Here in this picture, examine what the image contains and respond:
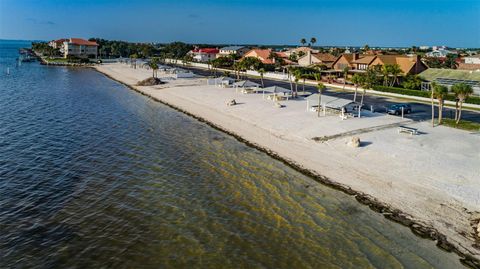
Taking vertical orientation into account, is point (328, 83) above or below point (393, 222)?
above

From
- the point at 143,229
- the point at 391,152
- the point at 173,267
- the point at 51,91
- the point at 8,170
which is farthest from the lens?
the point at 51,91

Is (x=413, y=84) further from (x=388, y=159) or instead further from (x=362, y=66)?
(x=388, y=159)

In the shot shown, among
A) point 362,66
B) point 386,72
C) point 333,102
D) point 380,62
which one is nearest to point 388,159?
point 333,102

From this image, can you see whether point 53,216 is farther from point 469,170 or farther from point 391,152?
point 469,170

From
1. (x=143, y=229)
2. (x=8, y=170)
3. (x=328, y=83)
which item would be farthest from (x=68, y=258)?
(x=328, y=83)

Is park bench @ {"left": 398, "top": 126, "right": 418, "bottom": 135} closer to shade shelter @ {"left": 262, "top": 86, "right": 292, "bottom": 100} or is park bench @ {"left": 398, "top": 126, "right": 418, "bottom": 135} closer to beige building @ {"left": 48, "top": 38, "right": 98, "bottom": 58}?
shade shelter @ {"left": 262, "top": 86, "right": 292, "bottom": 100}

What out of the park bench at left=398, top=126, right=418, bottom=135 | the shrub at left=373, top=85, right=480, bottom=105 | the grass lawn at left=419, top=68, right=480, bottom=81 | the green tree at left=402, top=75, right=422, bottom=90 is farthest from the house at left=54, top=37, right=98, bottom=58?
the park bench at left=398, top=126, right=418, bottom=135
